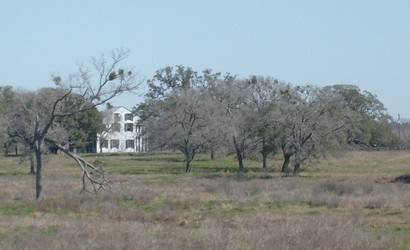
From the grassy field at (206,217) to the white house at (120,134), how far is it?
191 feet

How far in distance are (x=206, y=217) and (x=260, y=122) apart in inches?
1398

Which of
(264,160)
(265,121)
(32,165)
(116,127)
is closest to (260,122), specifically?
(265,121)

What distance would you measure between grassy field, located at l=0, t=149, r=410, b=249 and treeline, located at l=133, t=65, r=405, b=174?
22.6 ft

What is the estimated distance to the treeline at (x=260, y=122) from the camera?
58.2m

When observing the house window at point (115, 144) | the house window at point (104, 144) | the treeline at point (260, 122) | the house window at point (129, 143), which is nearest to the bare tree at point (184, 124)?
the treeline at point (260, 122)

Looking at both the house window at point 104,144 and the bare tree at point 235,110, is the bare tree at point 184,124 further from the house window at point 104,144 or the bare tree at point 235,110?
the house window at point 104,144

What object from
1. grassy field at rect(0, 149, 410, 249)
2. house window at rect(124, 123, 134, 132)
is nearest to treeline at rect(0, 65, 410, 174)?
grassy field at rect(0, 149, 410, 249)

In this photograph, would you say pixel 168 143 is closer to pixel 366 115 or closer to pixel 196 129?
pixel 196 129

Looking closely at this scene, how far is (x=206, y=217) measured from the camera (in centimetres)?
2567

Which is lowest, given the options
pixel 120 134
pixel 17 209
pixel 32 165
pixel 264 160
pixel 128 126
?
pixel 17 209

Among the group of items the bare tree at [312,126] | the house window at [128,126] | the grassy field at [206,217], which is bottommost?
the grassy field at [206,217]

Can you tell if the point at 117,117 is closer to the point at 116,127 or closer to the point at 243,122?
the point at 116,127

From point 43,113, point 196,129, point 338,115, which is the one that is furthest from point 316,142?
point 43,113

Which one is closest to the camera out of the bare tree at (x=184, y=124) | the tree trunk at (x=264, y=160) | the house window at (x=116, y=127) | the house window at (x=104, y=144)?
the tree trunk at (x=264, y=160)
